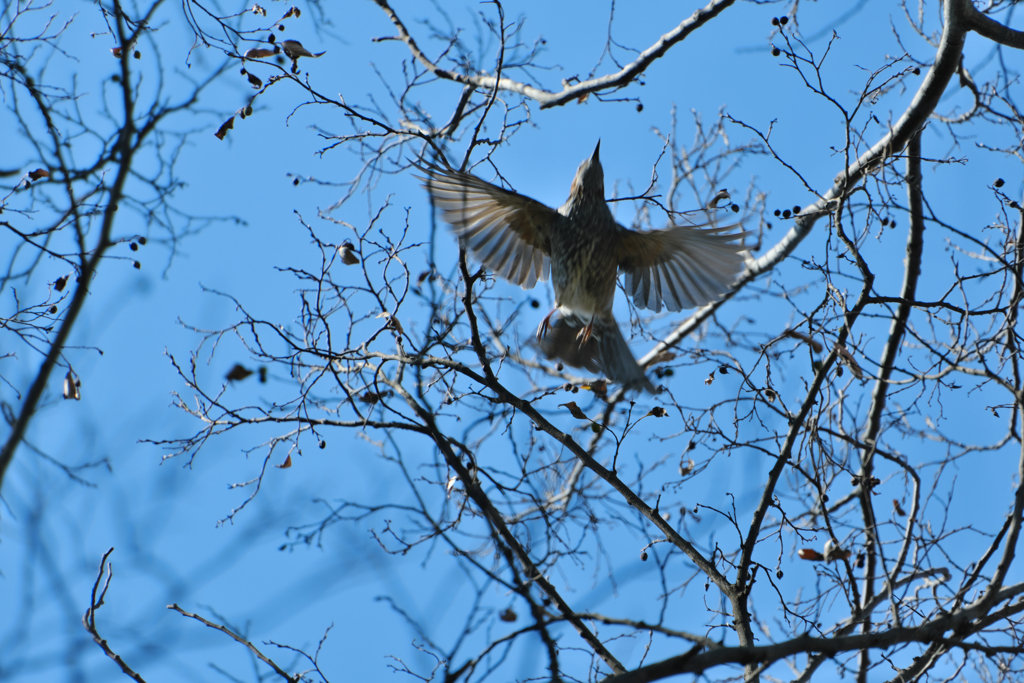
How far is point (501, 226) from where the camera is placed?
4641mm

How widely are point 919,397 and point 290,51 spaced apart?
325 centimetres

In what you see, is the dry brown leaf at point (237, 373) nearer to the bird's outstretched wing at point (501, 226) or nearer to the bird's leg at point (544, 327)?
the bird's outstretched wing at point (501, 226)

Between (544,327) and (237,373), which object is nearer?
(237,373)

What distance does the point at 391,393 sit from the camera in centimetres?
378

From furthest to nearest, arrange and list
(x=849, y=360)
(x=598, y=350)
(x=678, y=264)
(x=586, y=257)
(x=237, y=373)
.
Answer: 1. (x=678, y=264)
2. (x=586, y=257)
3. (x=598, y=350)
4. (x=237, y=373)
5. (x=849, y=360)

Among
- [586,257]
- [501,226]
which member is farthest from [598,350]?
[501,226]

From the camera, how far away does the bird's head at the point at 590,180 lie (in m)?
4.66

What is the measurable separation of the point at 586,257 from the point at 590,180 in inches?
19.2

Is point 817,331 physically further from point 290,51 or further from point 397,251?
point 290,51

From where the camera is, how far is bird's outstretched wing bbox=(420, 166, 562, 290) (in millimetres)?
4309

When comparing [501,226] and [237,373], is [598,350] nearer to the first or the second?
[501,226]

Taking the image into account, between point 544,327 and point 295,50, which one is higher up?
point 295,50

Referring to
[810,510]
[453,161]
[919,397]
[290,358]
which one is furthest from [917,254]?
[290,358]

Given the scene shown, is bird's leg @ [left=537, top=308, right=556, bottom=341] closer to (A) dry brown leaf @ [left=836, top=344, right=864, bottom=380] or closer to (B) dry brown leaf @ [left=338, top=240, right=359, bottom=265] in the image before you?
(B) dry brown leaf @ [left=338, top=240, right=359, bottom=265]
